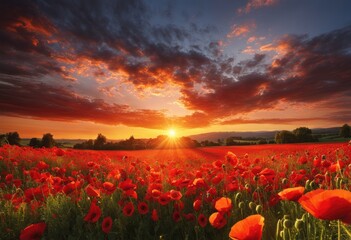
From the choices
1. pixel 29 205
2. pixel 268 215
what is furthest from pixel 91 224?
pixel 268 215

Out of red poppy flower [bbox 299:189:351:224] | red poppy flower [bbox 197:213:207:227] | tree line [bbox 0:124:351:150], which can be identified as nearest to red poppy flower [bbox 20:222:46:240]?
red poppy flower [bbox 197:213:207:227]

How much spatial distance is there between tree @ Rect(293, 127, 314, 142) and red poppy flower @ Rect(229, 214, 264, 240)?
29657mm

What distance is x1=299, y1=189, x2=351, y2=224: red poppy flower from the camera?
1448 mm

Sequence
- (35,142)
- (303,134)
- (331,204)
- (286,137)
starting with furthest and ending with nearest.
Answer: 1. (303,134)
2. (286,137)
3. (35,142)
4. (331,204)

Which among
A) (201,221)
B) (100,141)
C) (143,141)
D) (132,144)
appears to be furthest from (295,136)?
(201,221)

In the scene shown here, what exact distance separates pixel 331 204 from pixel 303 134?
31174mm

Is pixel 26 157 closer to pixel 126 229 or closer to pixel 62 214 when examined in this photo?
pixel 62 214

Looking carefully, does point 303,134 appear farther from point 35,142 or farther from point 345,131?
point 35,142

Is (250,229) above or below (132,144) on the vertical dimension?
below

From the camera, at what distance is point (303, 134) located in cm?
3025

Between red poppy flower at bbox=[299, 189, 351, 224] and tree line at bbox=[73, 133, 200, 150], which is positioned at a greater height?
tree line at bbox=[73, 133, 200, 150]

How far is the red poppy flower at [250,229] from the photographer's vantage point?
1.58 metres

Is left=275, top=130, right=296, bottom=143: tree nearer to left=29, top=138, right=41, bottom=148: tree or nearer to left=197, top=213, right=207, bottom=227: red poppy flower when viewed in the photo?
left=29, top=138, right=41, bottom=148: tree

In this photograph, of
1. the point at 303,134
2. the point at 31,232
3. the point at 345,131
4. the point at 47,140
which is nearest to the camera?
the point at 31,232
